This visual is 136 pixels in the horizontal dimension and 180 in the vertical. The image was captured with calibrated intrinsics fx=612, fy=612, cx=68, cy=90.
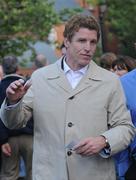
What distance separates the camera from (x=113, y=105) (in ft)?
14.3

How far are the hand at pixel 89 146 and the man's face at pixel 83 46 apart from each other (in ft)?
1.96

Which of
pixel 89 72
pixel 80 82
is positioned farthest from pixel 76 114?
pixel 89 72

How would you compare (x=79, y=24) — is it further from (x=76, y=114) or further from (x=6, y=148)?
(x=6, y=148)

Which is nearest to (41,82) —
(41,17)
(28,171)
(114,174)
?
(114,174)

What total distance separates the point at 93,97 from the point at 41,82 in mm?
415

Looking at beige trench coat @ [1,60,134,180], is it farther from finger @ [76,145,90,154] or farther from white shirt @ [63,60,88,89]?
finger @ [76,145,90,154]

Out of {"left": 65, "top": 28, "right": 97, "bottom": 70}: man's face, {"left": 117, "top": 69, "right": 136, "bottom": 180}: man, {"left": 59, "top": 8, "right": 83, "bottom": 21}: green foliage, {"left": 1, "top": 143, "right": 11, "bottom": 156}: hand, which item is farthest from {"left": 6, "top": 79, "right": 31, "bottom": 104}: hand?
{"left": 59, "top": 8, "right": 83, "bottom": 21}: green foliage

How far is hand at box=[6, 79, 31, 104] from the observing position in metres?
4.08

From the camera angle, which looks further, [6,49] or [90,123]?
[6,49]

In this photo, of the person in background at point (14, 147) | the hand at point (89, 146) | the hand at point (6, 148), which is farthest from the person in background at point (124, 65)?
the hand at point (89, 146)

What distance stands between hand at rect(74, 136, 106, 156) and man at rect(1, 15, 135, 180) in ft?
0.07

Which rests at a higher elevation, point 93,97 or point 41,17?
point 93,97

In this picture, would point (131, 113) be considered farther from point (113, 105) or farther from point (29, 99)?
point (29, 99)

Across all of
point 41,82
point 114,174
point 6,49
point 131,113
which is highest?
point 41,82
